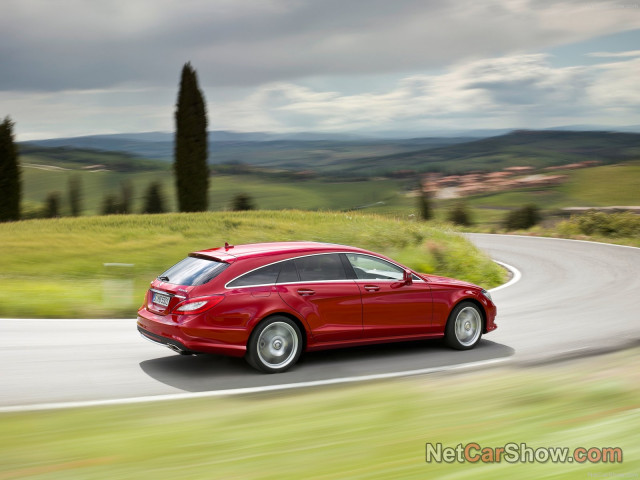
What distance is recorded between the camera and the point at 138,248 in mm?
25562

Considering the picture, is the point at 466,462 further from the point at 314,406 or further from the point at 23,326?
the point at 23,326

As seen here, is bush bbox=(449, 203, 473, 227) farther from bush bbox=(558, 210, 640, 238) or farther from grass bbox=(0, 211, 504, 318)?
grass bbox=(0, 211, 504, 318)

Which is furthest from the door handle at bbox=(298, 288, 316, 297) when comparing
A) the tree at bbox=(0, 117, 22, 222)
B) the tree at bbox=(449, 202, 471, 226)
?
the tree at bbox=(449, 202, 471, 226)

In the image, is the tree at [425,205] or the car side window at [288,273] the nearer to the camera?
the car side window at [288,273]

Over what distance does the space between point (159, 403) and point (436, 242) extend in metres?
17.8

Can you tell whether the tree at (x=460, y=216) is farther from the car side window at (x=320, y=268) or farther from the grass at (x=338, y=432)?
the grass at (x=338, y=432)

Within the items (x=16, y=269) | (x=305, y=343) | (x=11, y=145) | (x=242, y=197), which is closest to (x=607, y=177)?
(x=242, y=197)

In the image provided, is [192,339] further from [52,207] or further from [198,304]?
[52,207]

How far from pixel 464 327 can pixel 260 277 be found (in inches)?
126

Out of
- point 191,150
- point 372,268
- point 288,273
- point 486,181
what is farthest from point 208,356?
point 486,181

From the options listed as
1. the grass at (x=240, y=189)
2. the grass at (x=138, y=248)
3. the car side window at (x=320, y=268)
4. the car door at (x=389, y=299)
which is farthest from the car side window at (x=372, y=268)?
the grass at (x=240, y=189)

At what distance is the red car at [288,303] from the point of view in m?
7.68

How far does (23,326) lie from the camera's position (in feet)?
36.6

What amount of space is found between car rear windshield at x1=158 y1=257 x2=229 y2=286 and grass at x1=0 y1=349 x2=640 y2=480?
5.29 ft
